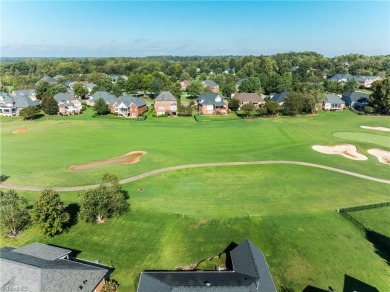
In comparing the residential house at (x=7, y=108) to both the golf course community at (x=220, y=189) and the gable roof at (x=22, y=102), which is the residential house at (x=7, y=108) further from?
the golf course community at (x=220, y=189)

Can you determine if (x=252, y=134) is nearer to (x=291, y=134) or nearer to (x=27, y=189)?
(x=291, y=134)

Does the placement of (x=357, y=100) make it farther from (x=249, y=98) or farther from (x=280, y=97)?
(x=249, y=98)

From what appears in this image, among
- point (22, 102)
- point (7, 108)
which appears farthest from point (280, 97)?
point (7, 108)

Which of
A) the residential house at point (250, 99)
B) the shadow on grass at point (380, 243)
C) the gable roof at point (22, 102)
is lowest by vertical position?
the shadow on grass at point (380, 243)

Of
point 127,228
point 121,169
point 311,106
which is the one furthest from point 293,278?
point 311,106

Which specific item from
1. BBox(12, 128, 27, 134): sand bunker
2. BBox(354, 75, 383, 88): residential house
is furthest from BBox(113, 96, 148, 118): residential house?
BBox(354, 75, 383, 88): residential house

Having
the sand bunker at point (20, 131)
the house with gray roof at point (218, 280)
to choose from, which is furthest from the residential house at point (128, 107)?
the house with gray roof at point (218, 280)

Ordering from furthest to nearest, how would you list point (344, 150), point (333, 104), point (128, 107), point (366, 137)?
point (333, 104) → point (128, 107) → point (366, 137) → point (344, 150)
